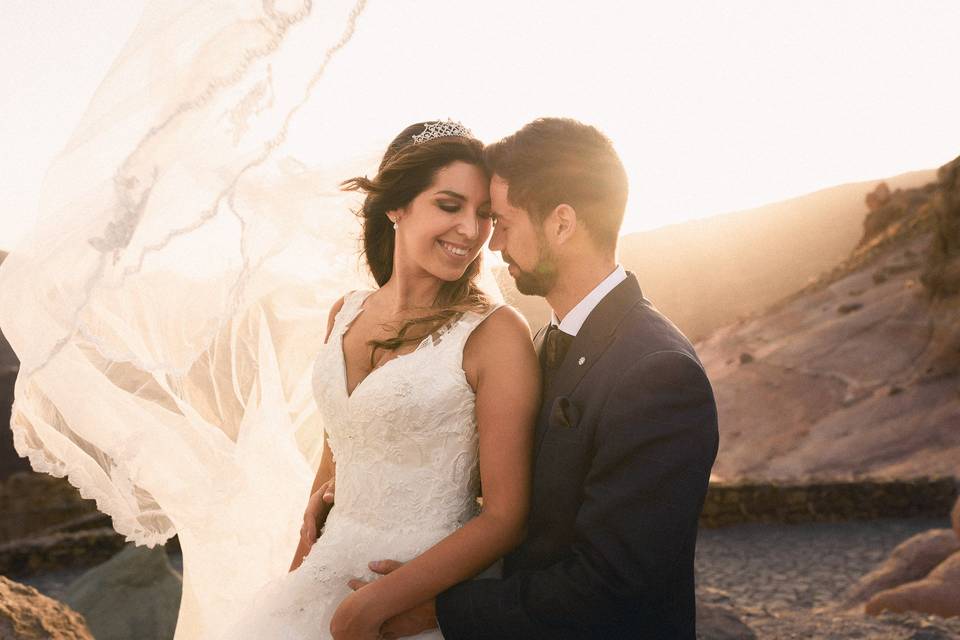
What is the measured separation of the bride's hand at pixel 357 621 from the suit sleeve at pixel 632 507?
334mm

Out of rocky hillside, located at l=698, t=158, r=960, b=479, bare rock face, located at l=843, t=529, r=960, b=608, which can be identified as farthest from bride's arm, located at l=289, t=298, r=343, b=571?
rocky hillside, located at l=698, t=158, r=960, b=479

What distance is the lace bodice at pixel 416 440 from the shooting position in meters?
2.57

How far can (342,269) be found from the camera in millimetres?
3607

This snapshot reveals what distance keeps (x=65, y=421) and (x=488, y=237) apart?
1825 mm

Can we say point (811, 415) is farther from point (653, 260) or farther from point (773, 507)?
→ point (653, 260)

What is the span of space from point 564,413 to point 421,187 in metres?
1.06

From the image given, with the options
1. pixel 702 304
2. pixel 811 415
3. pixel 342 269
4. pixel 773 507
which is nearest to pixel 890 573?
pixel 773 507

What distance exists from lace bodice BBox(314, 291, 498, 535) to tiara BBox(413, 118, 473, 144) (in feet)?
2.23

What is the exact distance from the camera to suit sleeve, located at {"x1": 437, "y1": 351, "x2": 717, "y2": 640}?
81.9 inches

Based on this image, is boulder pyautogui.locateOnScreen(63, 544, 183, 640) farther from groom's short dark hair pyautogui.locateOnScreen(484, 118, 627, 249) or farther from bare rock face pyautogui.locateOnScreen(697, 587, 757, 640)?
groom's short dark hair pyautogui.locateOnScreen(484, 118, 627, 249)

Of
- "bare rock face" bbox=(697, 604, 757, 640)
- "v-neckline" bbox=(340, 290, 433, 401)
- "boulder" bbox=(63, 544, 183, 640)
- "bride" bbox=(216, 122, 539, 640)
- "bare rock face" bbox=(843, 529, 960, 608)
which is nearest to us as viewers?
"bride" bbox=(216, 122, 539, 640)

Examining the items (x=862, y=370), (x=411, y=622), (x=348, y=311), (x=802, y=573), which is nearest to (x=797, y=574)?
(x=802, y=573)

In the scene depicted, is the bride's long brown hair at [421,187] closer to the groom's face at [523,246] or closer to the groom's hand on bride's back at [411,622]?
the groom's face at [523,246]

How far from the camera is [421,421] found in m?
2.58
